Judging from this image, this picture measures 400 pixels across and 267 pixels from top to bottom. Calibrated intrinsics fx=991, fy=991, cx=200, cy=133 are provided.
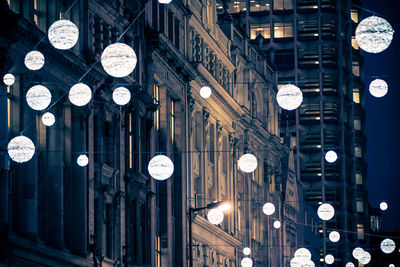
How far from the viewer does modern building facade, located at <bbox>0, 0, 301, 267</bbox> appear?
31.2 m

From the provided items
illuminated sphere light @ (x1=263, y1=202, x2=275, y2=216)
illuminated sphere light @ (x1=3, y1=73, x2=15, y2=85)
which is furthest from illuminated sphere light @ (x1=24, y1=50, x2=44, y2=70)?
illuminated sphere light @ (x1=263, y1=202, x2=275, y2=216)

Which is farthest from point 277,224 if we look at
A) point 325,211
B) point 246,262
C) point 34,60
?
point 34,60

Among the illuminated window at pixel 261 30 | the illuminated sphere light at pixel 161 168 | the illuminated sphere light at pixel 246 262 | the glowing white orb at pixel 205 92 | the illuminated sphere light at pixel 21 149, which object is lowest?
the illuminated sphere light at pixel 21 149

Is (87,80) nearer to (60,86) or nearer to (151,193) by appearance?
(60,86)

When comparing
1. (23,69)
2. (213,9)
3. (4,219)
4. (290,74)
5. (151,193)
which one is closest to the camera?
(4,219)

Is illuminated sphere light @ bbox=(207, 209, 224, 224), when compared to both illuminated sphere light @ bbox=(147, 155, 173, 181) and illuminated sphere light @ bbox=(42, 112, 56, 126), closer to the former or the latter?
illuminated sphere light @ bbox=(147, 155, 173, 181)

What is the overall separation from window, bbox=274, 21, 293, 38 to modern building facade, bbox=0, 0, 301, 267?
2284 inches

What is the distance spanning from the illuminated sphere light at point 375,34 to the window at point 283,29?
4143 inches

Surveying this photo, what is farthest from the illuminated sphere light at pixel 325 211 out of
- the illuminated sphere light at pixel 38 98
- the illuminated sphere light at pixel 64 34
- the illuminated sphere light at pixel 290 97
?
the illuminated sphere light at pixel 64 34

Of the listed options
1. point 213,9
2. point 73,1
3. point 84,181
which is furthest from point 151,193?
point 213,9

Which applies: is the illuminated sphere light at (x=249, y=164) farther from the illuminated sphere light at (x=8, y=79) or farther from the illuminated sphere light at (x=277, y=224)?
the illuminated sphere light at (x=277, y=224)

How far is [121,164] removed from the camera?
4038 centimetres

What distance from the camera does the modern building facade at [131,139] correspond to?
31.2 m

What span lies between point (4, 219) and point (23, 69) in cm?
516
